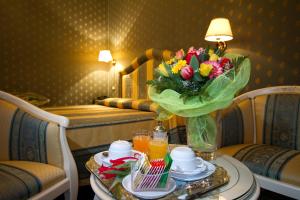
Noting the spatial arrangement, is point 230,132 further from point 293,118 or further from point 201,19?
point 201,19

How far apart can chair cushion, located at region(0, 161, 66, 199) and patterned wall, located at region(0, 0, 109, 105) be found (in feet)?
8.22

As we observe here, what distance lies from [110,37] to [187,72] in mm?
3785

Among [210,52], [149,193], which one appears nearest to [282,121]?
Result: [210,52]

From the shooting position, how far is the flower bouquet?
91 cm

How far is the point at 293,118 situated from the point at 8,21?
3.67 metres

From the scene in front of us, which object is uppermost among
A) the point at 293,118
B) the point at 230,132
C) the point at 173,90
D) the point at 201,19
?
the point at 201,19

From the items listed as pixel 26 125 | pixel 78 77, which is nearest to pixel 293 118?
pixel 26 125

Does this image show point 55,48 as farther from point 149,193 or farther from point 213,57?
point 149,193

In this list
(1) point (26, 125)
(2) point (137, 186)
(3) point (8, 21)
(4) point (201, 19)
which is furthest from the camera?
(3) point (8, 21)

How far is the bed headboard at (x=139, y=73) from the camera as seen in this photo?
3146 mm

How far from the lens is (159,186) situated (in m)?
0.72

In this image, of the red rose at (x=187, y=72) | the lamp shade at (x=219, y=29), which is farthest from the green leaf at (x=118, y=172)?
the lamp shade at (x=219, y=29)

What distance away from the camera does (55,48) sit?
12.5 ft

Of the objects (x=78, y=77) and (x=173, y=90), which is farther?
(x=78, y=77)
